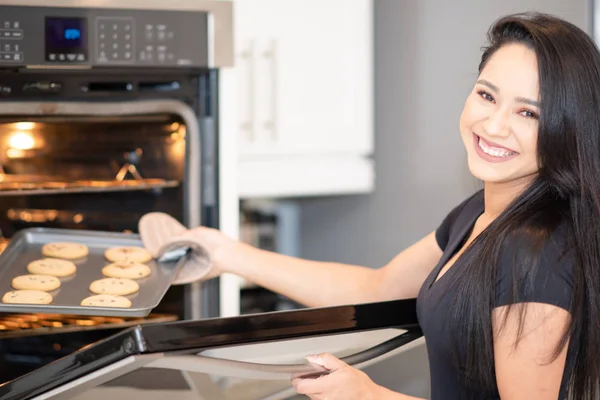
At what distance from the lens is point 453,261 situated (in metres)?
1.28

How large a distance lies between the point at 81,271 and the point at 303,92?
0.71 m

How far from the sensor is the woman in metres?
1.07

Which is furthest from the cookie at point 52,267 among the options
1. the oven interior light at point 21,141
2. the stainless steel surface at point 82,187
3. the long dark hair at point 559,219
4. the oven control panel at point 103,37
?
the long dark hair at point 559,219

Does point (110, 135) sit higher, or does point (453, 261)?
point (110, 135)

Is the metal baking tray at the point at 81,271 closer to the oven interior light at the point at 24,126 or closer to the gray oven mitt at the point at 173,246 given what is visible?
the gray oven mitt at the point at 173,246

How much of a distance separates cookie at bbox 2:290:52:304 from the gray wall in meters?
0.71

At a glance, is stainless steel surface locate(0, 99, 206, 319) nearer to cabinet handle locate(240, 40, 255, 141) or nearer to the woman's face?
cabinet handle locate(240, 40, 255, 141)

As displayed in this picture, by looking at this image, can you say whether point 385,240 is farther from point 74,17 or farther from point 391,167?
point 74,17

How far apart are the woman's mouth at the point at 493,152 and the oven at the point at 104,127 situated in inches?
21.2

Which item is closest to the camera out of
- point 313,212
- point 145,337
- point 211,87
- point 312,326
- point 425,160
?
point 145,337

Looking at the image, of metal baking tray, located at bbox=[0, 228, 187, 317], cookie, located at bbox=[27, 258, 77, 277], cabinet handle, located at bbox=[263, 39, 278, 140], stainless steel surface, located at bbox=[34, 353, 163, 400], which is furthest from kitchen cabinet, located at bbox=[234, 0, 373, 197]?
stainless steel surface, located at bbox=[34, 353, 163, 400]

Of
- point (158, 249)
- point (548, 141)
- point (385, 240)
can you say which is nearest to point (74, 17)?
point (158, 249)

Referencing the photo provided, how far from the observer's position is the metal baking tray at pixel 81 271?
1.23 meters

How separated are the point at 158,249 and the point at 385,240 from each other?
2.38 feet
